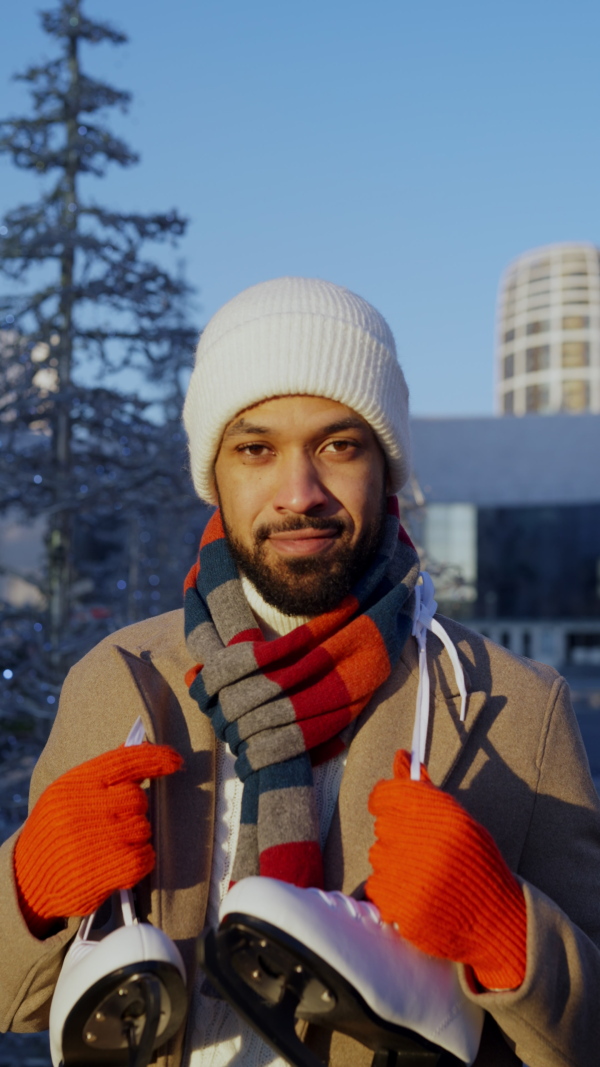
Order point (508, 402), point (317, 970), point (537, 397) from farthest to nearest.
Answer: point (508, 402), point (537, 397), point (317, 970)

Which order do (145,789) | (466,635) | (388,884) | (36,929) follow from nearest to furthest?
1. (388,884)
2. (36,929)
3. (145,789)
4. (466,635)

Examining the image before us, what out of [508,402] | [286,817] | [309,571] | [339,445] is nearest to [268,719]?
[286,817]

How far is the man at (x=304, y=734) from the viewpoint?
1.36 meters

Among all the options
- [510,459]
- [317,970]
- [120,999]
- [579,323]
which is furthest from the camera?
[579,323]

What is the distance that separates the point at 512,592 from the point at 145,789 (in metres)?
28.4

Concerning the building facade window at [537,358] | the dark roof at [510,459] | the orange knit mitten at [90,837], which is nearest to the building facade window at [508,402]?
the building facade window at [537,358]

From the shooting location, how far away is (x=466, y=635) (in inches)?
71.2

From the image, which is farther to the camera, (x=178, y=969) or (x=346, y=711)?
(x=346, y=711)

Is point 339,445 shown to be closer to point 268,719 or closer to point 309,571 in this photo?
point 309,571

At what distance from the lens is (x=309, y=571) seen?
5.37 ft

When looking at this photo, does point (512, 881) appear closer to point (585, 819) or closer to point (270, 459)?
point (585, 819)

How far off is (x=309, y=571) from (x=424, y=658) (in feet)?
0.84

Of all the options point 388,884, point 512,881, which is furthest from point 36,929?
point 512,881

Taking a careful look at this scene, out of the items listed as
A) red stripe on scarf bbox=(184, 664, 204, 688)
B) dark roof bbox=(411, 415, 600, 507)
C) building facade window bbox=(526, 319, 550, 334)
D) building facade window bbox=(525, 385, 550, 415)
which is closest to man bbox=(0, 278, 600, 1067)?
red stripe on scarf bbox=(184, 664, 204, 688)
